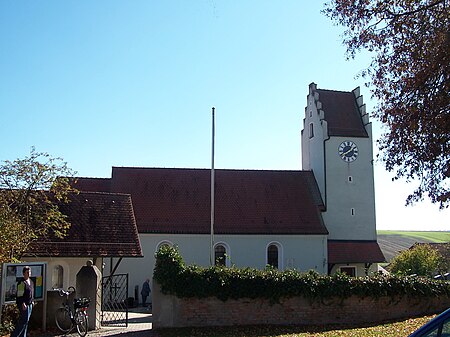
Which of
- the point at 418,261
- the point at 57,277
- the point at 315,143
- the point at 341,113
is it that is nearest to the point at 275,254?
the point at 315,143

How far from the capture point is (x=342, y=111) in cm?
3981

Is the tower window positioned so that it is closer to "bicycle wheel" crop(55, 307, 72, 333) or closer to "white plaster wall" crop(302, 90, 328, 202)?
→ "white plaster wall" crop(302, 90, 328, 202)

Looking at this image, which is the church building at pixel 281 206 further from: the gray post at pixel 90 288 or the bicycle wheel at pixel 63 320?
the bicycle wheel at pixel 63 320

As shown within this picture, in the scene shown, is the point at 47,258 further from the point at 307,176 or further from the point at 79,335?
the point at 307,176

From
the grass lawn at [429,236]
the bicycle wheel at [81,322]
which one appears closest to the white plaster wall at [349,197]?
the bicycle wheel at [81,322]

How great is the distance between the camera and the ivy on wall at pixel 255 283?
17234 millimetres

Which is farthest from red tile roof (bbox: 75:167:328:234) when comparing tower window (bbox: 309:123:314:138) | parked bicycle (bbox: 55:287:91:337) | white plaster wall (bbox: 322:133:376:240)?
parked bicycle (bbox: 55:287:91:337)

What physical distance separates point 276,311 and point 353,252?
19876mm

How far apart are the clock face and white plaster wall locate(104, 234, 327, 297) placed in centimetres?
621

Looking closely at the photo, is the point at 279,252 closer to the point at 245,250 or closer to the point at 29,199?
the point at 245,250

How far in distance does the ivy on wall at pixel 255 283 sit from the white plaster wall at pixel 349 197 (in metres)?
18.3

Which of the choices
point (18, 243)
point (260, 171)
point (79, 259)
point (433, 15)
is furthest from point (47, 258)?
point (260, 171)

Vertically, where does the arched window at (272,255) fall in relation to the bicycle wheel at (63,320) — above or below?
above

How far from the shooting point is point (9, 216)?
54.7ft
